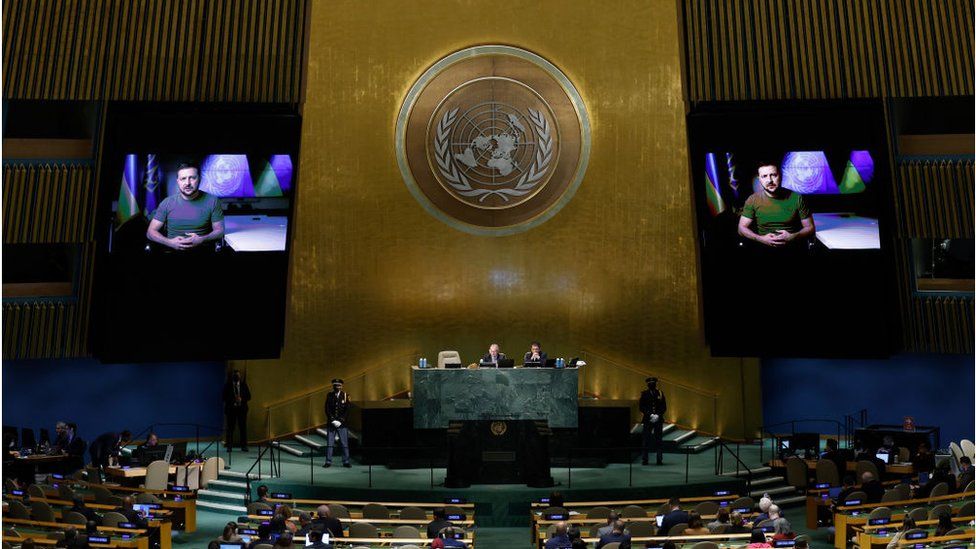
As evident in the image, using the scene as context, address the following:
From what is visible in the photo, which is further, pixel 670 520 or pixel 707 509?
pixel 707 509

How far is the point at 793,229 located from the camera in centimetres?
1883

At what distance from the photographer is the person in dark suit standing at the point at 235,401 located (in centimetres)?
2097

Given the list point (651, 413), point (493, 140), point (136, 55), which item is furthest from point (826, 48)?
point (136, 55)

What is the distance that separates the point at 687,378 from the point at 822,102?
543 cm

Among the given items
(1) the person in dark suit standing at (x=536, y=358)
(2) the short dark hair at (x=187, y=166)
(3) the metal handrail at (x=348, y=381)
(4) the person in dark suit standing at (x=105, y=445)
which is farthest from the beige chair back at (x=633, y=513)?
(2) the short dark hair at (x=187, y=166)

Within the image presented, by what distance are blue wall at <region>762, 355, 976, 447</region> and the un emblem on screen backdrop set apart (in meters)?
5.05

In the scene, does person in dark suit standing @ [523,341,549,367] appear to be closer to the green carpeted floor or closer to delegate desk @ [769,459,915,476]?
the green carpeted floor

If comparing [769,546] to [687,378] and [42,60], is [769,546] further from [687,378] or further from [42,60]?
[42,60]

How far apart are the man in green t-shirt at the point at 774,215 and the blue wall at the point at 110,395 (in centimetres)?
932

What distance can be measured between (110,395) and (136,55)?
6.02 meters

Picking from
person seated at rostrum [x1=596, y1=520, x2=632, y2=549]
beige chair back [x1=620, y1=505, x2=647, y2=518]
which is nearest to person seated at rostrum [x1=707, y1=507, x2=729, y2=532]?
person seated at rostrum [x1=596, y1=520, x2=632, y2=549]

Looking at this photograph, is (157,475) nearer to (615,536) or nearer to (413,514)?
(413,514)

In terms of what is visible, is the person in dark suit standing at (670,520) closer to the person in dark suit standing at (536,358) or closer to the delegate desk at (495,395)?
the delegate desk at (495,395)

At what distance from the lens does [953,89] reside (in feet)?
62.9
